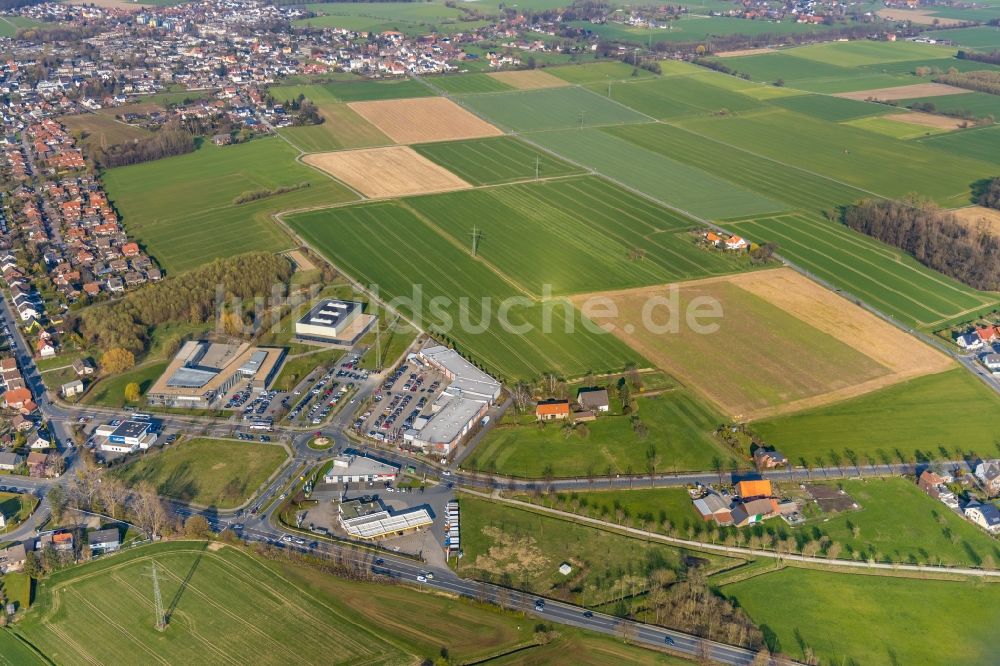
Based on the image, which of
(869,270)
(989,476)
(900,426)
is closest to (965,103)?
(869,270)

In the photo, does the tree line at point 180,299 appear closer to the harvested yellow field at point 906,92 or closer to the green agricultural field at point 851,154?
the green agricultural field at point 851,154

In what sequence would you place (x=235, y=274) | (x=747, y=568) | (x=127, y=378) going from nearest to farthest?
(x=747, y=568), (x=127, y=378), (x=235, y=274)

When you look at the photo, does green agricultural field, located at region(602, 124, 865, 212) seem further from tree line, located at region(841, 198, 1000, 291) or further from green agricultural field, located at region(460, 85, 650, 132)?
tree line, located at region(841, 198, 1000, 291)

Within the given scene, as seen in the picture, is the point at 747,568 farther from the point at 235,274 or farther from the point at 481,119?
the point at 481,119

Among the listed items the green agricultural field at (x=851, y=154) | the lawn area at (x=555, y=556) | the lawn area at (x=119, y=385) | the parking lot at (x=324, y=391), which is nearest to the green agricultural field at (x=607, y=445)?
the lawn area at (x=555, y=556)

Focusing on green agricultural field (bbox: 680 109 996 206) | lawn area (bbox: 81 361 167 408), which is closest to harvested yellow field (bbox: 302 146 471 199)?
lawn area (bbox: 81 361 167 408)

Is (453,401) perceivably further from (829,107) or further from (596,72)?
(596,72)

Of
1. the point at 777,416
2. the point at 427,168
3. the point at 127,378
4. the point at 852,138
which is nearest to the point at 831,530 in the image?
the point at 777,416
